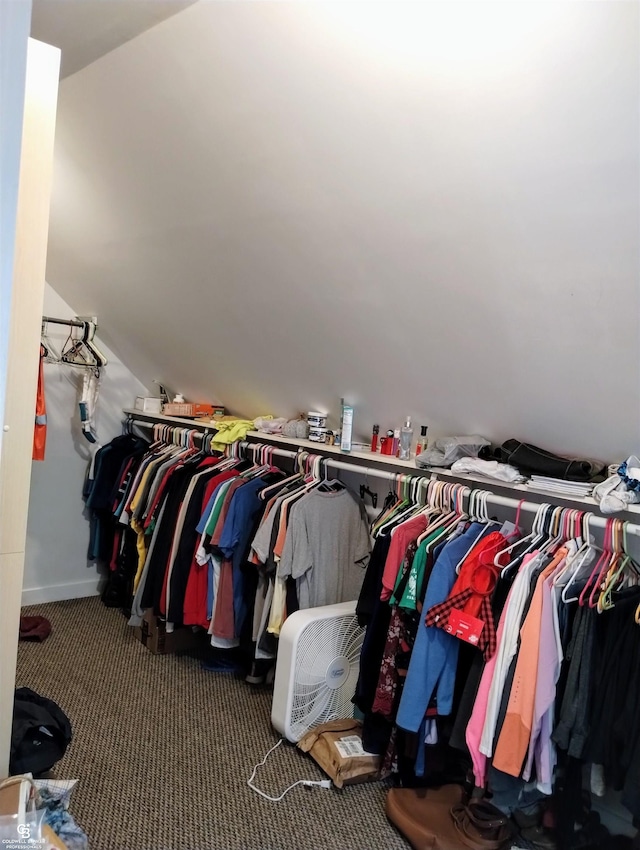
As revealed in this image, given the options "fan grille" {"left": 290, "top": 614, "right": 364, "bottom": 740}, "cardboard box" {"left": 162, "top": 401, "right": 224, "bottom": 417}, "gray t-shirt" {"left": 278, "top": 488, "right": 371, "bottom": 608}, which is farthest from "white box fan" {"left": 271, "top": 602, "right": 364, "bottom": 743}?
"cardboard box" {"left": 162, "top": 401, "right": 224, "bottom": 417}

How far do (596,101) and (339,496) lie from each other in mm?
1952

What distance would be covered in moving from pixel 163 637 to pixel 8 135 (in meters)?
3.18

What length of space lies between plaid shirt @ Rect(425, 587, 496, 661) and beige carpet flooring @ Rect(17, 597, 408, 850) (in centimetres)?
79

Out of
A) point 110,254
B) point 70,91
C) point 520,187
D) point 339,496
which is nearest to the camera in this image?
point 520,187

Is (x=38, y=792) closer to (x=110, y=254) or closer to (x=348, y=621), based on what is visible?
(x=348, y=621)

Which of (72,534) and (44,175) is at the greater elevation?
(44,175)

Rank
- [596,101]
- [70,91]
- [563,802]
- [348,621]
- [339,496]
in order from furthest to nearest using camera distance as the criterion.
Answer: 1. [339,496]
2. [348,621]
3. [70,91]
4. [563,802]
5. [596,101]

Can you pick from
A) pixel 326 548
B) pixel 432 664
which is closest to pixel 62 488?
pixel 326 548

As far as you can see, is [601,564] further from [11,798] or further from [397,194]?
[11,798]

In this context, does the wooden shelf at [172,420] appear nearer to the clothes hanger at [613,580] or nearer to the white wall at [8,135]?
the clothes hanger at [613,580]

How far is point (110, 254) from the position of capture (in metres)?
3.28

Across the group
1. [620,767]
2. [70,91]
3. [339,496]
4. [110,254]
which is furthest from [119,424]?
[620,767]

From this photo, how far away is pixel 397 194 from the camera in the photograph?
75.9 inches

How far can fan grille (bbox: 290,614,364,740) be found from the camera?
2.57 m
